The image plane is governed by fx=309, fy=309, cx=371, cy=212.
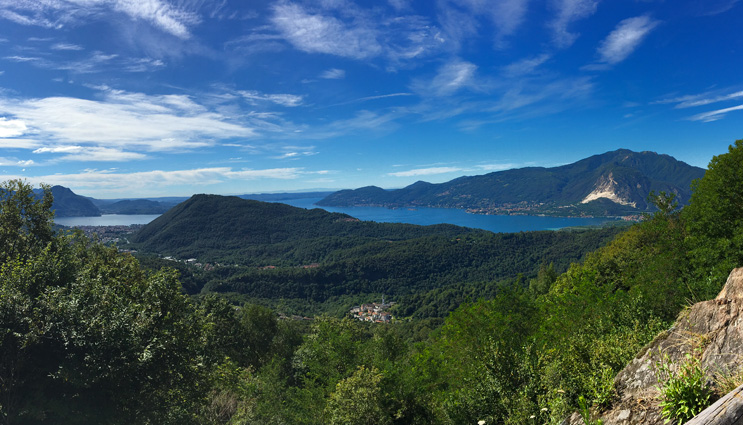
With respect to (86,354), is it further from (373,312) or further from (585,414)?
(373,312)

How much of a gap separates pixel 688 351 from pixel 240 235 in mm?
196581

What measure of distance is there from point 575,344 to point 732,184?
13845mm

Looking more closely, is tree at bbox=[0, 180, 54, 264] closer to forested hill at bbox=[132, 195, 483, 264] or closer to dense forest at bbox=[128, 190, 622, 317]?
dense forest at bbox=[128, 190, 622, 317]

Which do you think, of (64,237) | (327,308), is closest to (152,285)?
(64,237)

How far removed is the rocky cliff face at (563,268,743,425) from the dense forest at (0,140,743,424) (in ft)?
1.51

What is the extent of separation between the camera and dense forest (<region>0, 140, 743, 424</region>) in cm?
891

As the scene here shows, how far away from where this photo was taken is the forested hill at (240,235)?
159750mm

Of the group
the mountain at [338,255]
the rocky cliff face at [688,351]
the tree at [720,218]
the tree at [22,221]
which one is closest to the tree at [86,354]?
the tree at [22,221]

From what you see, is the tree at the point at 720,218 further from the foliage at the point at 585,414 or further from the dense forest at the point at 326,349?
the foliage at the point at 585,414

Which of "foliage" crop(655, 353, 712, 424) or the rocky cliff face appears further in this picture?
the rocky cliff face

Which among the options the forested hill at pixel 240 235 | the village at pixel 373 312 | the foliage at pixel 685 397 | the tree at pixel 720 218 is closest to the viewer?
the foliage at pixel 685 397

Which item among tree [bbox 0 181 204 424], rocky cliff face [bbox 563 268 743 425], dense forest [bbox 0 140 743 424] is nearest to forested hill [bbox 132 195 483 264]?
dense forest [bbox 0 140 743 424]

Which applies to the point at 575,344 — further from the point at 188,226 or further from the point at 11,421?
the point at 188,226

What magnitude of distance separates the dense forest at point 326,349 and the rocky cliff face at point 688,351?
18.1 inches
